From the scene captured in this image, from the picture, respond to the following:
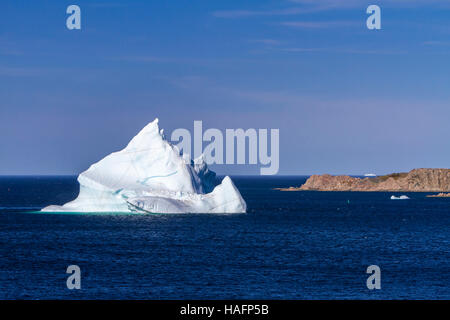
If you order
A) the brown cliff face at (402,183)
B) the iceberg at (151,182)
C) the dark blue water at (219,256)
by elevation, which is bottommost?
the dark blue water at (219,256)

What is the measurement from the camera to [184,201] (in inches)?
2677

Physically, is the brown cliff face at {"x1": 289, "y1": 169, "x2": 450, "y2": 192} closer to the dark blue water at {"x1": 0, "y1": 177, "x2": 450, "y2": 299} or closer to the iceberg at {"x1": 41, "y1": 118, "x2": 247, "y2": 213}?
the dark blue water at {"x1": 0, "y1": 177, "x2": 450, "y2": 299}

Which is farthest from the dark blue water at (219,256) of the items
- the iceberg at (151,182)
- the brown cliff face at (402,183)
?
the brown cliff face at (402,183)

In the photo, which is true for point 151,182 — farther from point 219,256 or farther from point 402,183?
point 402,183

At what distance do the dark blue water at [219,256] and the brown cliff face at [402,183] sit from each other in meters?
102

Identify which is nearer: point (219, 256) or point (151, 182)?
point (219, 256)

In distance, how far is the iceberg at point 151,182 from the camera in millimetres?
66312

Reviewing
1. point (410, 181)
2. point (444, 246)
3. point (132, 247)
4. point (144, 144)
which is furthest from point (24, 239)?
point (410, 181)

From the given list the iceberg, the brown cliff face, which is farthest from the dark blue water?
the brown cliff face

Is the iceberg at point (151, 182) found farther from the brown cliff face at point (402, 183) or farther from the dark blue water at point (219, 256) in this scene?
the brown cliff face at point (402, 183)

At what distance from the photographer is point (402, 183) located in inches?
6959

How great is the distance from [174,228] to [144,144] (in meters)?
10.3

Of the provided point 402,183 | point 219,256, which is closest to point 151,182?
point 219,256

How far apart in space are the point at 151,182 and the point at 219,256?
2413 centimetres
